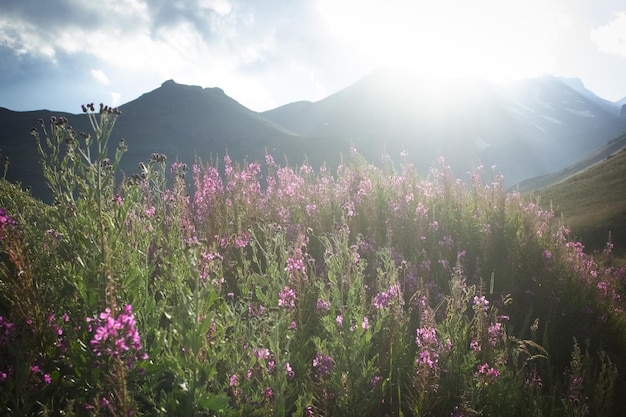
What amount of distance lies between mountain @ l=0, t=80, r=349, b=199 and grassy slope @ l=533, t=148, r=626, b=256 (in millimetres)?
85911

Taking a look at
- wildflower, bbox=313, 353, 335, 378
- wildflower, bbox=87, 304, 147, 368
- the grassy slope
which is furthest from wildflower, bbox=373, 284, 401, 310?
the grassy slope

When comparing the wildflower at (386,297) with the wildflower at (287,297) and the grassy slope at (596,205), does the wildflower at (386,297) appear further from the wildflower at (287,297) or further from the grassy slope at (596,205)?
the grassy slope at (596,205)

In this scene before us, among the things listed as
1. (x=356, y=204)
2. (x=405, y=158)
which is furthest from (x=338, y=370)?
(x=405, y=158)

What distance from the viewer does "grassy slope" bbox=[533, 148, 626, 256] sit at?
2523 cm

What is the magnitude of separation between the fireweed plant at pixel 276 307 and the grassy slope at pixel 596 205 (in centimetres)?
551

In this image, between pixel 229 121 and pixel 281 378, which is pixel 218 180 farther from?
pixel 229 121

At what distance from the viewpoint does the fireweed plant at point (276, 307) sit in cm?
233

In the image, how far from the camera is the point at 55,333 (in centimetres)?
270

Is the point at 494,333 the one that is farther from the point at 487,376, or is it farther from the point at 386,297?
the point at 386,297

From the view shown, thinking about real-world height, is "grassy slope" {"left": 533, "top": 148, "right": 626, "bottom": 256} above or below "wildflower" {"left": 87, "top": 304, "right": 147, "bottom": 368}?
below

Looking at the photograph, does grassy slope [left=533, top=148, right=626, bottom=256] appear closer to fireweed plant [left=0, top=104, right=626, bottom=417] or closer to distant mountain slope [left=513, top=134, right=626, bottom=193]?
fireweed plant [left=0, top=104, right=626, bottom=417]

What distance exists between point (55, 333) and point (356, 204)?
16.6 feet

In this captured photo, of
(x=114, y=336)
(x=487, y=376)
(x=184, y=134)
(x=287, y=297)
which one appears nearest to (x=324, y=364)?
(x=287, y=297)

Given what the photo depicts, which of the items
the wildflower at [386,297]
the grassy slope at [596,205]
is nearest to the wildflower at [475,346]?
the wildflower at [386,297]
